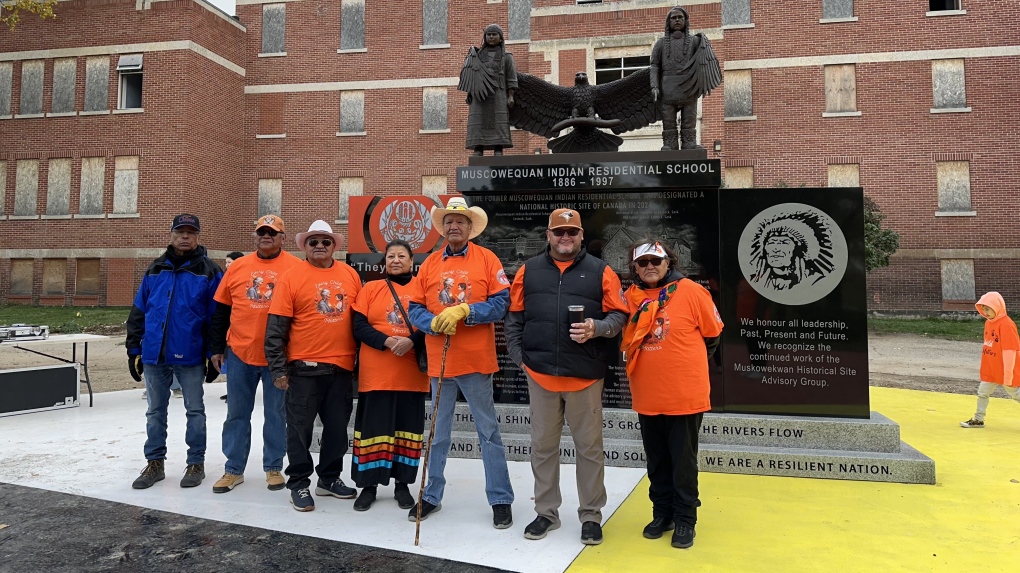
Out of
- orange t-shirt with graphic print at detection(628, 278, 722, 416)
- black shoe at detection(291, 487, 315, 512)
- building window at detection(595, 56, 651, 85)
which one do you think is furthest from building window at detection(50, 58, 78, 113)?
orange t-shirt with graphic print at detection(628, 278, 722, 416)

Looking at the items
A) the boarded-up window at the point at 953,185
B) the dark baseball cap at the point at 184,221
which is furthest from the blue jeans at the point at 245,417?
the boarded-up window at the point at 953,185

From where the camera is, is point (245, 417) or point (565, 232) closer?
point (565, 232)

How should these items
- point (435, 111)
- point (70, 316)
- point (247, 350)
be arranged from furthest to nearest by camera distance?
1. point (435, 111)
2. point (70, 316)
3. point (247, 350)

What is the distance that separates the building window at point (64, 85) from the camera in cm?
2464

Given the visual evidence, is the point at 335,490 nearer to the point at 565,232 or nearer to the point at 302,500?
the point at 302,500

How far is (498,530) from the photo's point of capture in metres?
3.83

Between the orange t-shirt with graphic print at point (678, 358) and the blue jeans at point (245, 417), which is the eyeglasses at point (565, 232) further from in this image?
the blue jeans at point (245, 417)

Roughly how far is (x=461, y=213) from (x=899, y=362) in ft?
42.2

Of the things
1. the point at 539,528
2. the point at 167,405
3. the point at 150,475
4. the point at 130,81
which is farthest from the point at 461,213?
the point at 130,81

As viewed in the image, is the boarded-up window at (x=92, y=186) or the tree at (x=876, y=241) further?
the boarded-up window at (x=92, y=186)

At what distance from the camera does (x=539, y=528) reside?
368cm

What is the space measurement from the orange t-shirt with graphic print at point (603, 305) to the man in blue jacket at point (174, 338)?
2537 millimetres

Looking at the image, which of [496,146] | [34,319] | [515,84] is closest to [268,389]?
[496,146]

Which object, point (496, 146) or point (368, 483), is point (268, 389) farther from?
point (496, 146)
